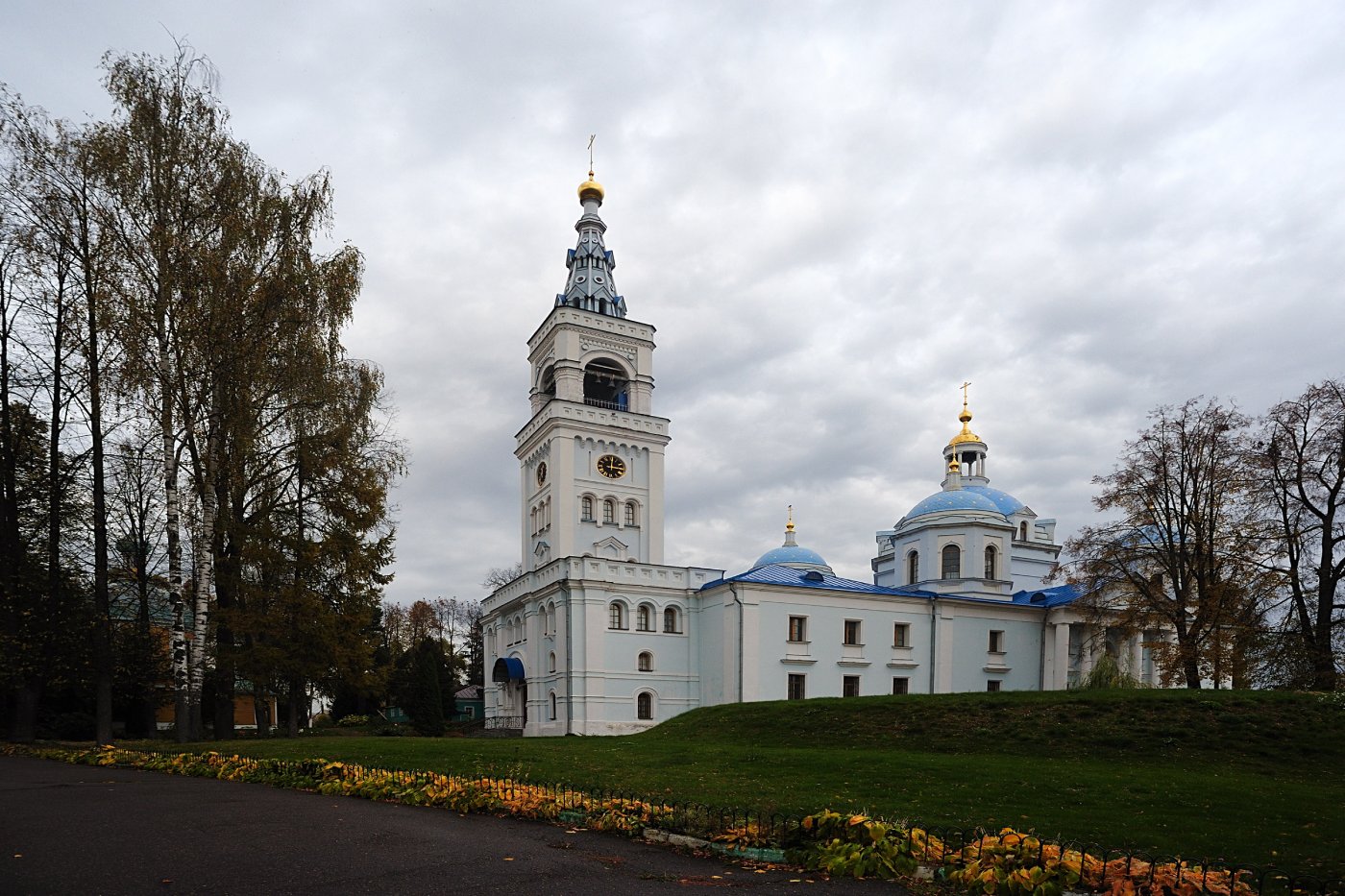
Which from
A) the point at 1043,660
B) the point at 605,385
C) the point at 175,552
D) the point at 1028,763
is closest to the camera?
the point at 1028,763

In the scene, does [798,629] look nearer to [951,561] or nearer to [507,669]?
[951,561]

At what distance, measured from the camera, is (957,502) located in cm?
4134

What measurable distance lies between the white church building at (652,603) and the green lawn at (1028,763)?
27.8 feet

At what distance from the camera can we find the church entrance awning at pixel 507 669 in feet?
119

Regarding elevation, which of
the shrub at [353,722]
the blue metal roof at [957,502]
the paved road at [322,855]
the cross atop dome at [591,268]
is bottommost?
the shrub at [353,722]

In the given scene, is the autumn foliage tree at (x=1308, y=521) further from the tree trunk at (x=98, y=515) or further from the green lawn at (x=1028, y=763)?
the tree trunk at (x=98, y=515)

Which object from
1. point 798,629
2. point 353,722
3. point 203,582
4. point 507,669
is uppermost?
point 203,582

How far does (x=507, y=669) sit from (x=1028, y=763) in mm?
26186

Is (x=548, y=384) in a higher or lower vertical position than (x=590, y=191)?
lower

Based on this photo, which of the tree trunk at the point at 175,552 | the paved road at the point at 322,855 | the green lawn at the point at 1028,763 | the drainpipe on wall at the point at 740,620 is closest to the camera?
the paved road at the point at 322,855

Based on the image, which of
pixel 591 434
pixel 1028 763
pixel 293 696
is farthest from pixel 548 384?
pixel 1028 763

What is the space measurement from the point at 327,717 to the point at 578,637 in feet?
93.3

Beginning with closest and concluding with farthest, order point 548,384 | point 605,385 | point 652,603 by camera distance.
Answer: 1. point 652,603
2. point 548,384
3. point 605,385

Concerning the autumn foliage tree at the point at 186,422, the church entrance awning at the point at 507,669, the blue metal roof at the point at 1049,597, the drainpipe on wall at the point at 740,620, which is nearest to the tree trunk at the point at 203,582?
the autumn foliage tree at the point at 186,422
